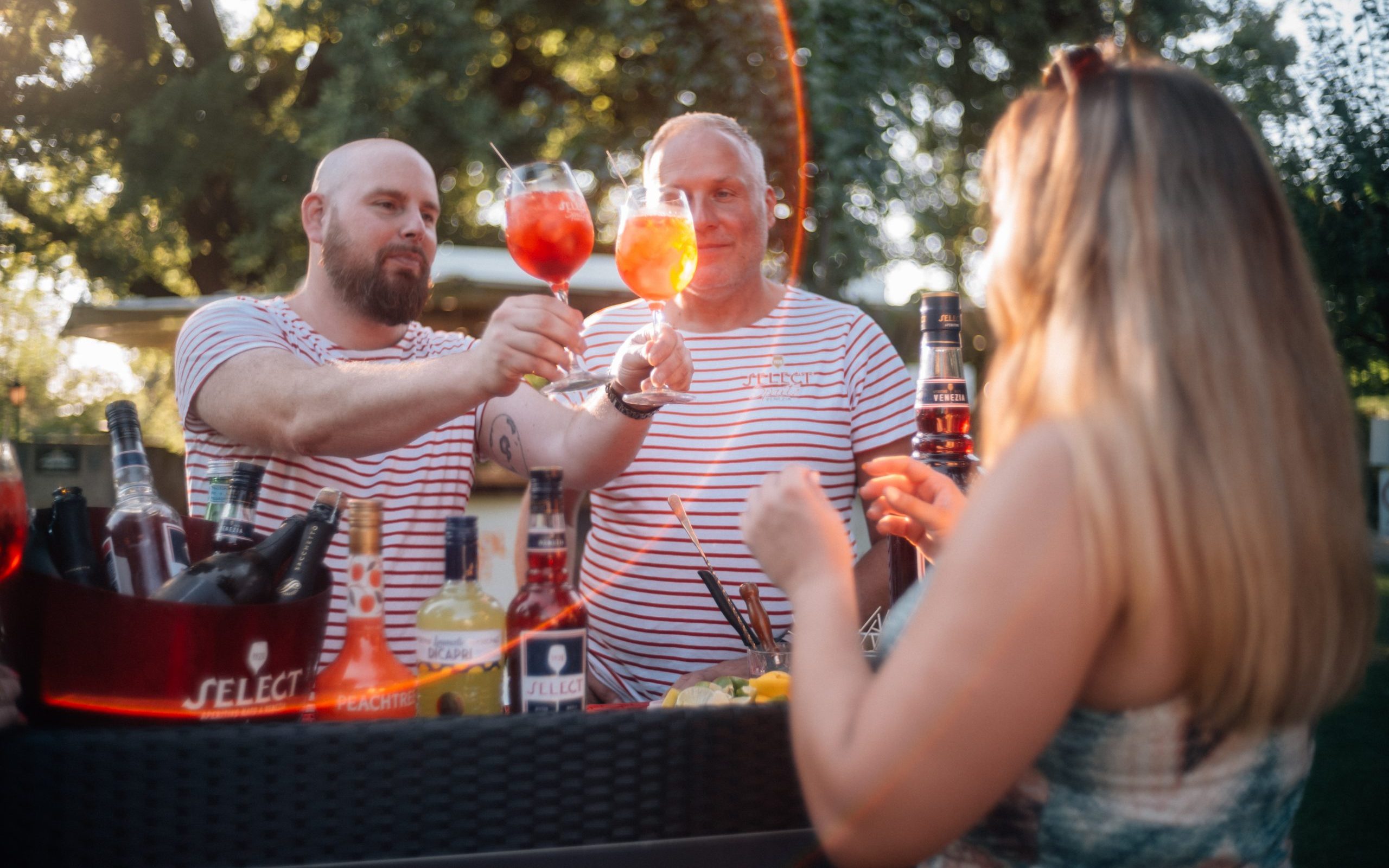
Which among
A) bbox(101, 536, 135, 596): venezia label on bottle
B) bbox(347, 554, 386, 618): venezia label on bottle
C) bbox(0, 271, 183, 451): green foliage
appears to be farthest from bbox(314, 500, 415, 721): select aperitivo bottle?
bbox(0, 271, 183, 451): green foliage

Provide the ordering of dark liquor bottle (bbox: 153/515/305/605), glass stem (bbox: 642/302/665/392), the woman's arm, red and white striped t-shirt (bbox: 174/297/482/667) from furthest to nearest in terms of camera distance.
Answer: red and white striped t-shirt (bbox: 174/297/482/667)
glass stem (bbox: 642/302/665/392)
dark liquor bottle (bbox: 153/515/305/605)
the woman's arm

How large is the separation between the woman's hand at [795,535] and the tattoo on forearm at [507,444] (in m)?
1.04

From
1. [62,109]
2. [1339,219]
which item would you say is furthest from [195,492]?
[62,109]

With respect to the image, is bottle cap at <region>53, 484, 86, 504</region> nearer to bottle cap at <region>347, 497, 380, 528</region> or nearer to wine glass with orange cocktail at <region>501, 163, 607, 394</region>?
bottle cap at <region>347, 497, 380, 528</region>

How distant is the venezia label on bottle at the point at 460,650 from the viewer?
3.86 ft

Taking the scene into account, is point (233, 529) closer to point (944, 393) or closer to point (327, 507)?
point (327, 507)

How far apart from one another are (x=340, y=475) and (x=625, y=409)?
0.59 meters

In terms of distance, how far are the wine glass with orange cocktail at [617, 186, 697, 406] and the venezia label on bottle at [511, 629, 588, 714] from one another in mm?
628

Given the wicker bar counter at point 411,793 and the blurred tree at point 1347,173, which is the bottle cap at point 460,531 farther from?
the blurred tree at point 1347,173

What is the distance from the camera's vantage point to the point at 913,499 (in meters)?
1.27

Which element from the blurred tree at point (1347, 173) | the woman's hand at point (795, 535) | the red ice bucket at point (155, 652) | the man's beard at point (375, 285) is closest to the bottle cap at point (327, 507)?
the red ice bucket at point (155, 652)

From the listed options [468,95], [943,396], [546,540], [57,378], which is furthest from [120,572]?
[57,378]

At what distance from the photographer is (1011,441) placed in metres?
0.89

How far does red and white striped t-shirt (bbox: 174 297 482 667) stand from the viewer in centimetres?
184
